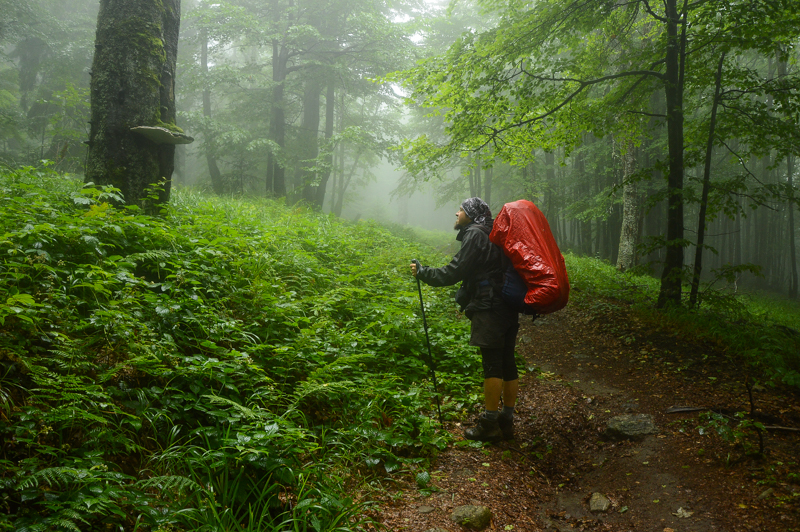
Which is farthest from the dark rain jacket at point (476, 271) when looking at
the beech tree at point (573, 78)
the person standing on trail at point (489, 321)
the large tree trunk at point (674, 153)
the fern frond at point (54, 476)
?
the large tree trunk at point (674, 153)

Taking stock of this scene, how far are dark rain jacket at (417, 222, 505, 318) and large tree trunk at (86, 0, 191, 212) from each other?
379 cm

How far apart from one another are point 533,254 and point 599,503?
6.30 feet

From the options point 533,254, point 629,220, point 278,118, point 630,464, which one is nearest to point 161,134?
point 533,254

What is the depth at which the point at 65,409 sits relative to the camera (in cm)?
204

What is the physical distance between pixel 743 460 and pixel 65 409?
449 cm

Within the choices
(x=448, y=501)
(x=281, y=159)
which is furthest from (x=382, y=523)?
(x=281, y=159)

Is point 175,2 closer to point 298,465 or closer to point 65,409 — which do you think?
point 65,409

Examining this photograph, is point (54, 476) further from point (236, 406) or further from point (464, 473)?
point (464, 473)

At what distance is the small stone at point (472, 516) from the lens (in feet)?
8.08

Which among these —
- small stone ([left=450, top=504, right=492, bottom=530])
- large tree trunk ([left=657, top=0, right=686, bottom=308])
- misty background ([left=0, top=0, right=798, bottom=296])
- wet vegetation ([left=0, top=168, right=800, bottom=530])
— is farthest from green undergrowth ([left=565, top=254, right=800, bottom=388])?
small stone ([left=450, top=504, right=492, bottom=530])

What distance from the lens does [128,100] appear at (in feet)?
15.8

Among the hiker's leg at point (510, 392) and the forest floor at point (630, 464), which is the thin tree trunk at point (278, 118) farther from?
the hiker's leg at point (510, 392)

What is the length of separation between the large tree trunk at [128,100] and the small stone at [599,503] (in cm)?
567

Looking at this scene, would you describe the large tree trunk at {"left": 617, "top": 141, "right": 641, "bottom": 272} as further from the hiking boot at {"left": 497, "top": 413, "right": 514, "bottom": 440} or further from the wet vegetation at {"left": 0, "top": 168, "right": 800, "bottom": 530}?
the hiking boot at {"left": 497, "top": 413, "right": 514, "bottom": 440}
